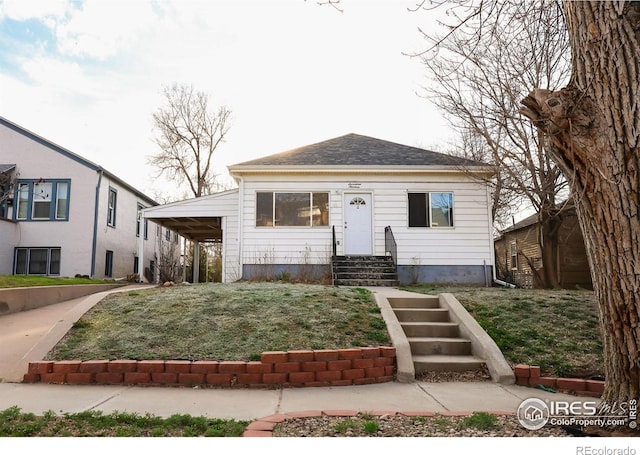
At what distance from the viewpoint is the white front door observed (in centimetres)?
1315

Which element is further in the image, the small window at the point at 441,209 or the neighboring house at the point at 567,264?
the neighboring house at the point at 567,264

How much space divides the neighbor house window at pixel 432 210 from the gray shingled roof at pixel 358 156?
104cm

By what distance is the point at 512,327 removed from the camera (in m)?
6.16

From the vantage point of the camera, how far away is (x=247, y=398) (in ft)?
13.5

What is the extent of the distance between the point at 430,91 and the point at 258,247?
6.59 m

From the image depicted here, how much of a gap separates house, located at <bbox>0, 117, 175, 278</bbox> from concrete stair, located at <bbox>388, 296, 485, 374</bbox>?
11.8 meters

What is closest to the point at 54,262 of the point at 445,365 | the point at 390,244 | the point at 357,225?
the point at 357,225

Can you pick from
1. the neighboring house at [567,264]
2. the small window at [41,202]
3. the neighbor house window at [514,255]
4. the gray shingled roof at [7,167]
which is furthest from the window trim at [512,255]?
the gray shingled roof at [7,167]

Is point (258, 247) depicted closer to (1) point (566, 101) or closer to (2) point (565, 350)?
(2) point (565, 350)

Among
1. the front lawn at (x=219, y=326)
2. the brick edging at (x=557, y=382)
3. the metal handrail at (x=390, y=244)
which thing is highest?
the metal handrail at (x=390, y=244)

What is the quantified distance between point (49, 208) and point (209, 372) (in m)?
14.5

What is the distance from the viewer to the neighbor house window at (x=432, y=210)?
1319cm

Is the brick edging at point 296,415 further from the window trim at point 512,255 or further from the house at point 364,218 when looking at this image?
the window trim at point 512,255

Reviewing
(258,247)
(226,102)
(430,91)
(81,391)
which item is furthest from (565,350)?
(226,102)
